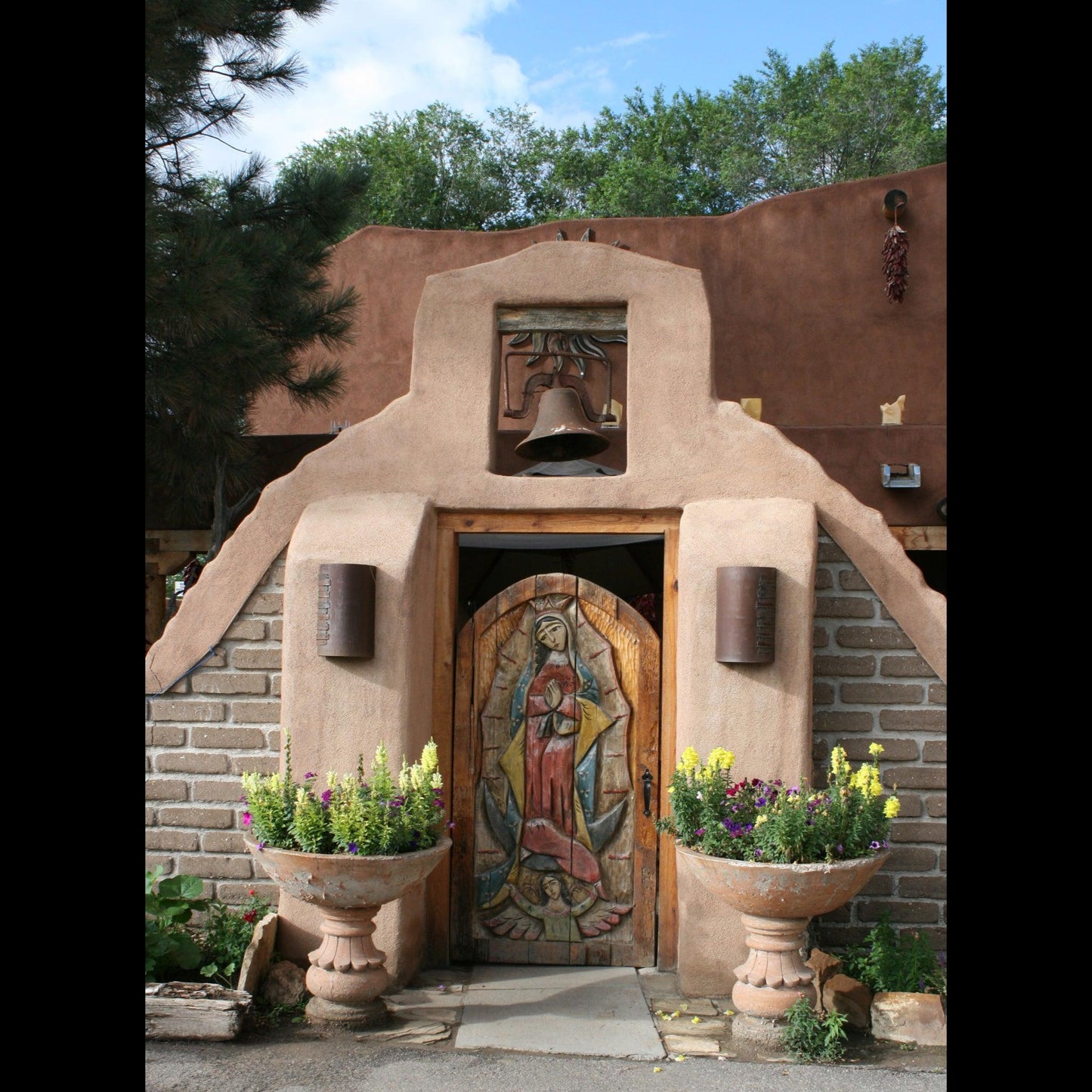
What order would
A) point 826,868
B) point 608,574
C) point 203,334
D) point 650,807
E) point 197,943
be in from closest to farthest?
1. point 826,868
2. point 197,943
3. point 650,807
4. point 203,334
5. point 608,574

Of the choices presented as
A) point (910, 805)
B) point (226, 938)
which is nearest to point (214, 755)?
point (226, 938)

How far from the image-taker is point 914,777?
579 cm

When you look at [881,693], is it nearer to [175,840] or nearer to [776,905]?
[776,905]

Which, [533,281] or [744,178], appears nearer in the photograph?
[533,281]

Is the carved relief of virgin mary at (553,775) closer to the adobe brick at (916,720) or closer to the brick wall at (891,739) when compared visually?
the brick wall at (891,739)

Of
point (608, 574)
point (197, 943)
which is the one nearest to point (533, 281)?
point (197, 943)

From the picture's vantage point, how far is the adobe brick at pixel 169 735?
5.96m

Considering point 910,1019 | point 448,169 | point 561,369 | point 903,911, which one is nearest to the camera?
point 910,1019

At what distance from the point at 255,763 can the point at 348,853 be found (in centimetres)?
122
